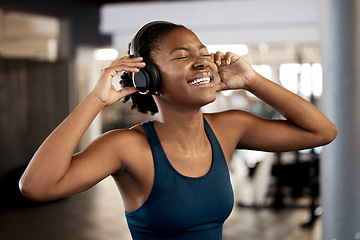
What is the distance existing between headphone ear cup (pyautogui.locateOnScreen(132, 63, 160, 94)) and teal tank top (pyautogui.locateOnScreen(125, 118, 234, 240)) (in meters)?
0.14

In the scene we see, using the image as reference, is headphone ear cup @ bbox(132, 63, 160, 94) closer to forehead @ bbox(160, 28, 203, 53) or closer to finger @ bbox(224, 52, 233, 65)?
forehead @ bbox(160, 28, 203, 53)

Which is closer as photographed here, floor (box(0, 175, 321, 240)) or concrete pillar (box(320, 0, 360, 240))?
concrete pillar (box(320, 0, 360, 240))

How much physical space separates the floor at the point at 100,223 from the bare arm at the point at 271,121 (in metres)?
3.39

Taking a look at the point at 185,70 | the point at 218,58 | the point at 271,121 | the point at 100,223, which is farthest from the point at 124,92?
the point at 100,223

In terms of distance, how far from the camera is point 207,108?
29.2ft

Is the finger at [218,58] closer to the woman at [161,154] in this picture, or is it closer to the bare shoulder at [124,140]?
the woman at [161,154]

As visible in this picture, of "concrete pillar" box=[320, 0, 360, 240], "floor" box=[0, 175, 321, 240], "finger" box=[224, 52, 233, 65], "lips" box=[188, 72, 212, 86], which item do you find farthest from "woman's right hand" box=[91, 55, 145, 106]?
"floor" box=[0, 175, 321, 240]

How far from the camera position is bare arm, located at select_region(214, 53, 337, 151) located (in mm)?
1443

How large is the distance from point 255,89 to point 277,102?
0.26 feet

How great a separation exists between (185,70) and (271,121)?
390 mm

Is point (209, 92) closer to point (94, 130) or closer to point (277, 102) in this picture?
point (277, 102)

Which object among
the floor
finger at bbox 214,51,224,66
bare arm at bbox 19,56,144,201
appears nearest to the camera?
bare arm at bbox 19,56,144,201

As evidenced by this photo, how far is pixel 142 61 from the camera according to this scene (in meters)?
1.30

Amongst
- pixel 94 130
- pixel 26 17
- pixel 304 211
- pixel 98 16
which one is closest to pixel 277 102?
pixel 304 211
